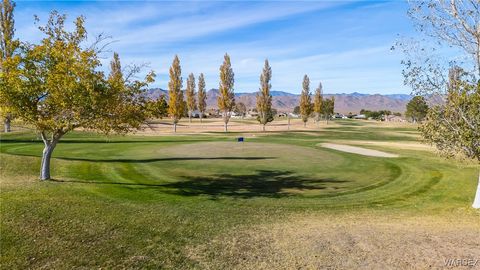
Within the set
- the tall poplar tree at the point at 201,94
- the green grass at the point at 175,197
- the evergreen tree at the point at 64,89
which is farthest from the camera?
the tall poplar tree at the point at 201,94

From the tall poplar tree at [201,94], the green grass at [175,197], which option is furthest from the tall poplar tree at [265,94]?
the green grass at [175,197]

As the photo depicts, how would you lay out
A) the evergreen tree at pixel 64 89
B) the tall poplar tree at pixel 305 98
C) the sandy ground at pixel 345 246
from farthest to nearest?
1. the tall poplar tree at pixel 305 98
2. the evergreen tree at pixel 64 89
3. the sandy ground at pixel 345 246

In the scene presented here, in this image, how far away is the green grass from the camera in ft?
43.0

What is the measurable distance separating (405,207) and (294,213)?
6.89m

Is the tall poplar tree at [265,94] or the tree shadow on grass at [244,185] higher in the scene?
the tall poplar tree at [265,94]

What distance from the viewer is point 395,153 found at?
43562 millimetres

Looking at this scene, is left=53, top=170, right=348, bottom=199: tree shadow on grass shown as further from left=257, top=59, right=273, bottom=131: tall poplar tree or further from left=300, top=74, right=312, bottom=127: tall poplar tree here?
left=300, top=74, right=312, bottom=127: tall poplar tree

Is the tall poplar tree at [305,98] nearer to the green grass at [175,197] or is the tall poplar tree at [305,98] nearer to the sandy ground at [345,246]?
the green grass at [175,197]

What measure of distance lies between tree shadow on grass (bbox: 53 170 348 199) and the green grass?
0.23 ft

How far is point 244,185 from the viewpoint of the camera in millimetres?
25422

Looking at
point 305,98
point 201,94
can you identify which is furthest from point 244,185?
point 201,94

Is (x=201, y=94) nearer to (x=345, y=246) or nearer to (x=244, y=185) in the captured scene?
(x=244, y=185)

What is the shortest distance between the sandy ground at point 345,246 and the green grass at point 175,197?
112cm

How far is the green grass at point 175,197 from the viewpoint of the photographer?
13.1m
